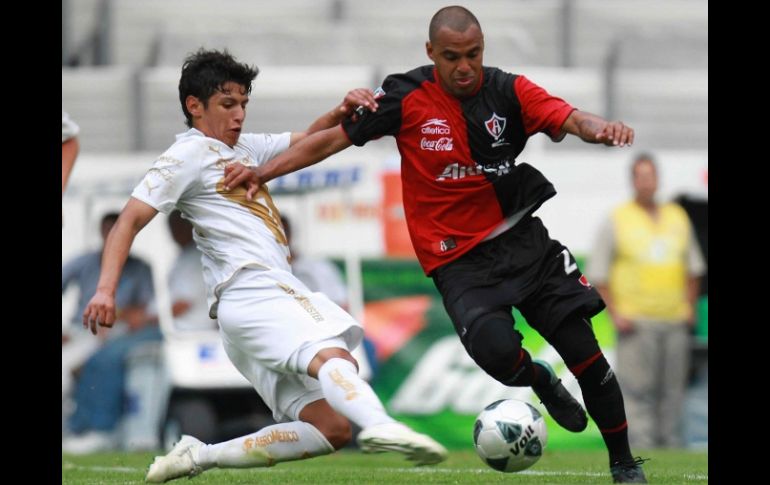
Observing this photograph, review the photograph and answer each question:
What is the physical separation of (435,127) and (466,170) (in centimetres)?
26

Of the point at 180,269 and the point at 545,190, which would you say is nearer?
the point at 545,190

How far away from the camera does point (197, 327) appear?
13336 mm

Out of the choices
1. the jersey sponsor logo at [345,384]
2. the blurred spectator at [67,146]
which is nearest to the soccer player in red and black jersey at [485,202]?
the jersey sponsor logo at [345,384]

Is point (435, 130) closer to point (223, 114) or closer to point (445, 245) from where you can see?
point (445, 245)

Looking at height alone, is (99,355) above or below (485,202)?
below

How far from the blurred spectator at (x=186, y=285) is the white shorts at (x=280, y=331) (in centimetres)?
589

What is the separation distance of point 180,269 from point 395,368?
2080 millimetres

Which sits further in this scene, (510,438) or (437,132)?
(437,132)

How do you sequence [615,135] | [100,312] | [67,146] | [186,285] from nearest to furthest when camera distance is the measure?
[100,312], [615,135], [67,146], [186,285]

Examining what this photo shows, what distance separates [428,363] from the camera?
43.6ft

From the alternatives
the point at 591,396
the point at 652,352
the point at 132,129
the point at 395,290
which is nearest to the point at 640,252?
the point at 652,352

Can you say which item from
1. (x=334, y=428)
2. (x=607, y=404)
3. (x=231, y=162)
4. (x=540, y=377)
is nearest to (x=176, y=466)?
(x=334, y=428)

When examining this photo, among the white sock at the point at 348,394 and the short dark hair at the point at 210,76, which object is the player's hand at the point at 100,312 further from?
the short dark hair at the point at 210,76
